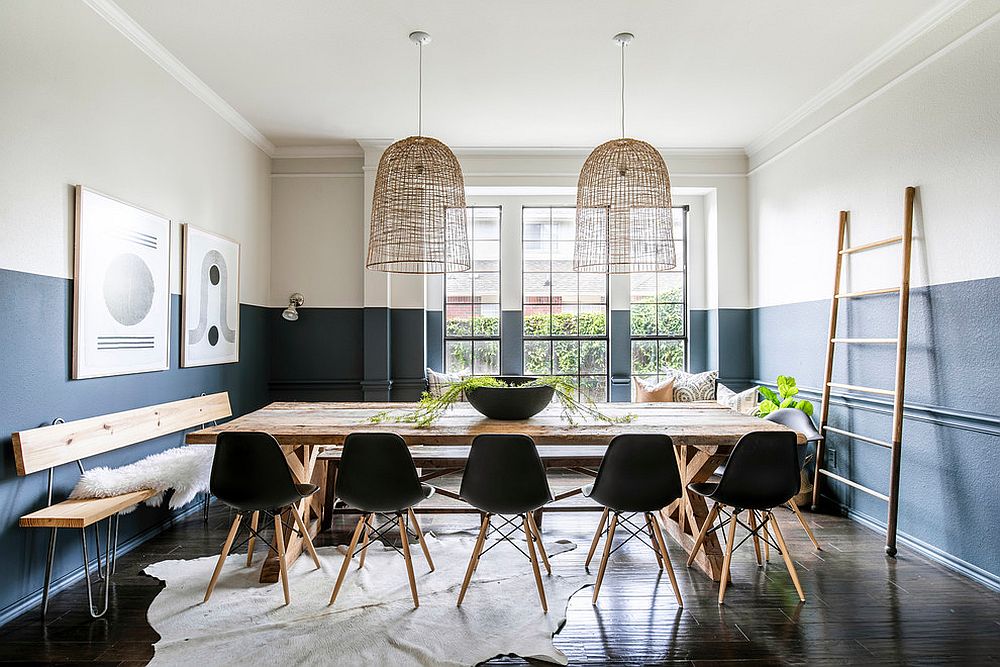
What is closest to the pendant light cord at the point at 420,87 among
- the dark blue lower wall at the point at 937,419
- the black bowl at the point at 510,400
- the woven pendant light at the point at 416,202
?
the woven pendant light at the point at 416,202

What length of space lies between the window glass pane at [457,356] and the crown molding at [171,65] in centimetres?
264

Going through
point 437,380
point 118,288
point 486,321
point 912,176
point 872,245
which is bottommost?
point 437,380

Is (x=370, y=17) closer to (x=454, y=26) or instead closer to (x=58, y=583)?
(x=454, y=26)

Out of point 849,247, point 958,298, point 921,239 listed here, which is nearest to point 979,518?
point 958,298

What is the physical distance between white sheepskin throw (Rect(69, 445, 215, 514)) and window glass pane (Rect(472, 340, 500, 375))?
9.68 ft

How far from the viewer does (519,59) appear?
12.9ft

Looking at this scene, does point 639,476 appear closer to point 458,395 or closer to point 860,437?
point 458,395

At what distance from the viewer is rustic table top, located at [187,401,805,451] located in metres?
2.99

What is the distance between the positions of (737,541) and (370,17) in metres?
3.89

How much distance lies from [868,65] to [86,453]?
17.2ft

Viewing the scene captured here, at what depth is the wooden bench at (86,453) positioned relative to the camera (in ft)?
8.80

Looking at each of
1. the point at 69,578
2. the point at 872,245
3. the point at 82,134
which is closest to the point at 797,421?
the point at 872,245

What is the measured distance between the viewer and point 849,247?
436 cm

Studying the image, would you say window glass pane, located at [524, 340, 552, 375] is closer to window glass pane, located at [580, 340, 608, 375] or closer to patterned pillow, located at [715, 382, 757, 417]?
window glass pane, located at [580, 340, 608, 375]
